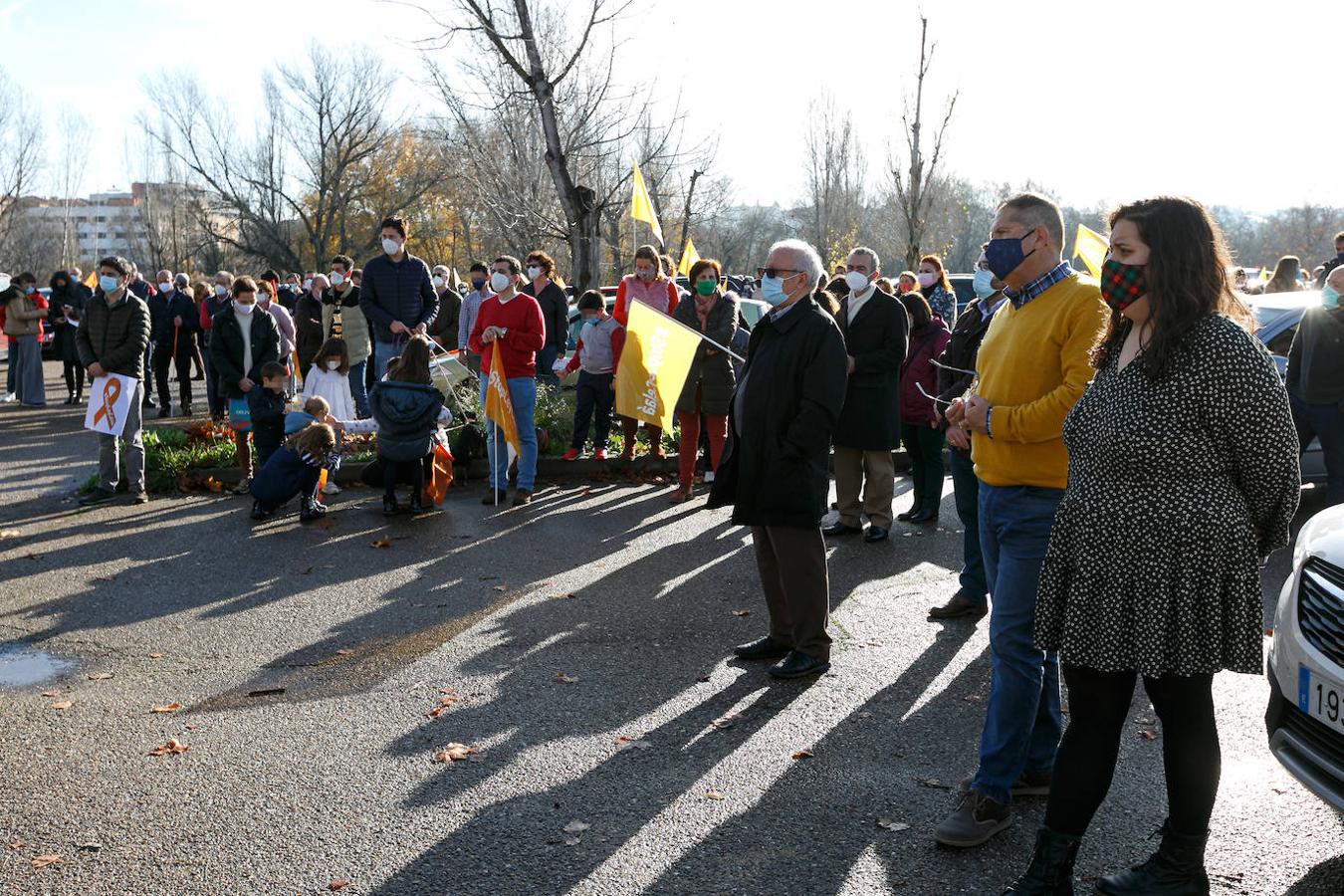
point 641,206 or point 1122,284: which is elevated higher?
point 641,206

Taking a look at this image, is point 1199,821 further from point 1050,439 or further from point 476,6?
point 476,6

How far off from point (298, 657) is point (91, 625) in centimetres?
158

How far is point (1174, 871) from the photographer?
339 cm

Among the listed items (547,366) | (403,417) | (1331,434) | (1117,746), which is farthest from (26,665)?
(547,366)

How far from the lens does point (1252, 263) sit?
8775 cm

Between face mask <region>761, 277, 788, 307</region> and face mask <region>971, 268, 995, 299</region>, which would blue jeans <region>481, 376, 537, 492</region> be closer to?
face mask <region>971, 268, 995, 299</region>

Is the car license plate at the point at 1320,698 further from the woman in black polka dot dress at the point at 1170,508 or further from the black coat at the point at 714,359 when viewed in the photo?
the black coat at the point at 714,359

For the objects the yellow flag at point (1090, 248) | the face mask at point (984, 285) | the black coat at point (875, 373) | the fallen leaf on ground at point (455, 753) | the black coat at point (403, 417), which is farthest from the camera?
the black coat at point (403, 417)

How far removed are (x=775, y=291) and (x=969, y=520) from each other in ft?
6.27

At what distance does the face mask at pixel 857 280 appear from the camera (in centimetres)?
877

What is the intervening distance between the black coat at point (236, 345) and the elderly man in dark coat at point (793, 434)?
698cm

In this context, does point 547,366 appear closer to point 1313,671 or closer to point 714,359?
point 714,359

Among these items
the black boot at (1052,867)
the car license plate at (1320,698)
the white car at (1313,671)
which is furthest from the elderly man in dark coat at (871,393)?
the black boot at (1052,867)

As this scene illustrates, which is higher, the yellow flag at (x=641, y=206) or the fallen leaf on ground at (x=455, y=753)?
the yellow flag at (x=641, y=206)
